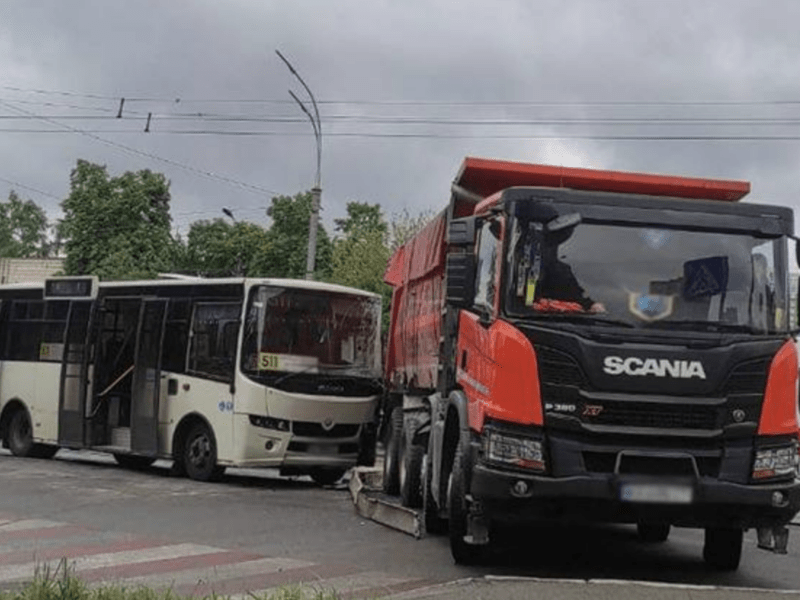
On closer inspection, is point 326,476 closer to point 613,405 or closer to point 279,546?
point 279,546

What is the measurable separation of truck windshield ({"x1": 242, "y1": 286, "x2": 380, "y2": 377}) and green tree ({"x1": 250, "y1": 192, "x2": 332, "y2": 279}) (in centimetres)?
3647

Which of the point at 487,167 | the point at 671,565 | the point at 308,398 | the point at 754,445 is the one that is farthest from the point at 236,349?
the point at 754,445

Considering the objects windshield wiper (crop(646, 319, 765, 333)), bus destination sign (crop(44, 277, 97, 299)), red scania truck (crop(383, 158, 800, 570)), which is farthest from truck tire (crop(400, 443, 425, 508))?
bus destination sign (crop(44, 277, 97, 299))

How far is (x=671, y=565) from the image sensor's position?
31.5ft

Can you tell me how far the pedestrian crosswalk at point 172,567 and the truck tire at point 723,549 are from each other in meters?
2.80

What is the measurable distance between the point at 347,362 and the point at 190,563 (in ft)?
23.5

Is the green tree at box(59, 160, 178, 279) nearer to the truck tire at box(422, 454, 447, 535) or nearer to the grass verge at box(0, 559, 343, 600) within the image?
the truck tire at box(422, 454, 447, 535)

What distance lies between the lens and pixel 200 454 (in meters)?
16.0

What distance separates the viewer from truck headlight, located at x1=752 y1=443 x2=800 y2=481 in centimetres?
788

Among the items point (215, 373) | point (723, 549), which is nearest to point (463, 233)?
point (723, 549)

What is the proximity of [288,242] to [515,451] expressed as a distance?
4766 centimetres

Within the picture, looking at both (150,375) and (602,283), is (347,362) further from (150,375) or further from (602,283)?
(602,283)

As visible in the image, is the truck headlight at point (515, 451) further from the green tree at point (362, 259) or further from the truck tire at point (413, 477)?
the green tree at point (362, 259)

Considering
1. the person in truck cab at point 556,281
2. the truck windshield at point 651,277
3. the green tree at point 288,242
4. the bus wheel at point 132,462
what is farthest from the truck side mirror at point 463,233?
the green tree at point 288,242
